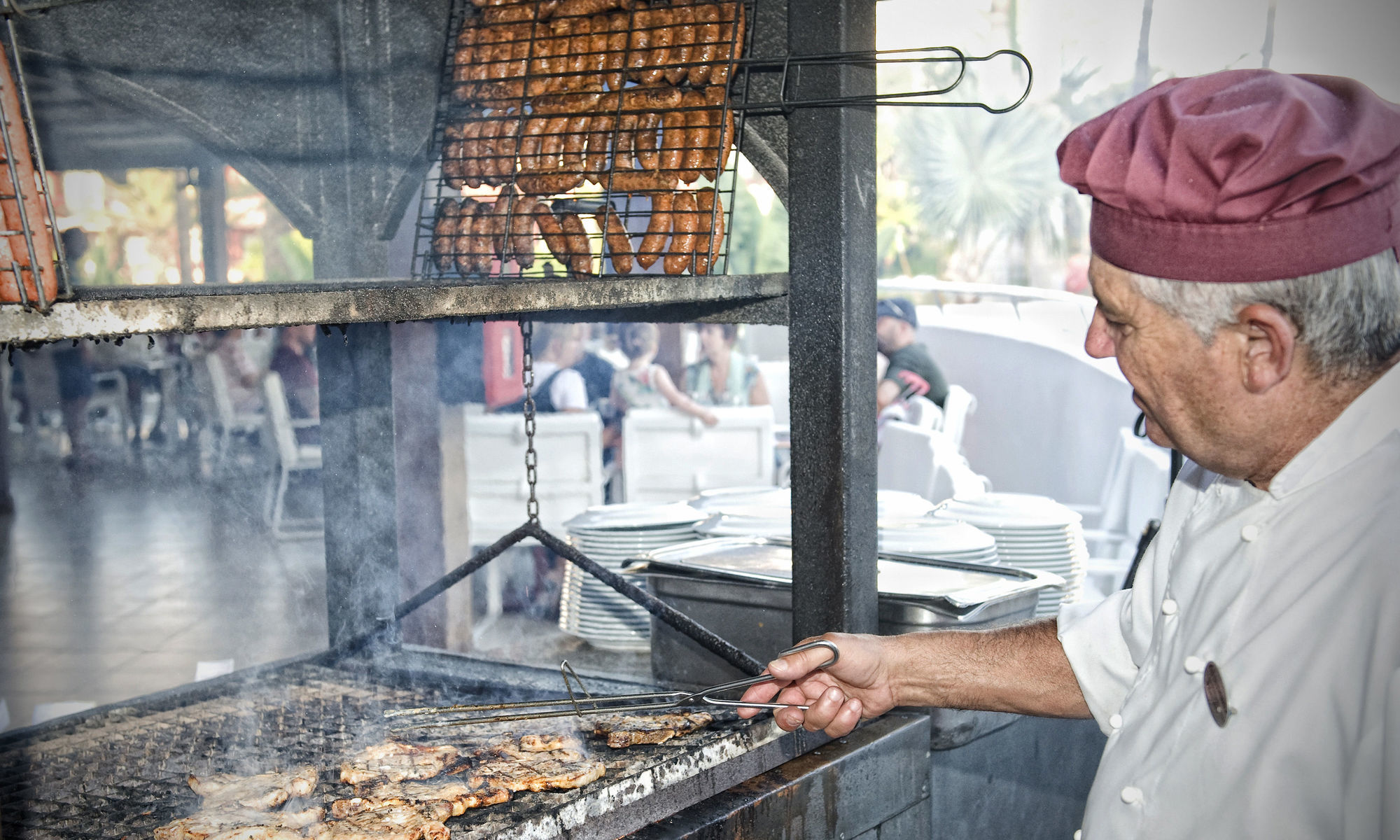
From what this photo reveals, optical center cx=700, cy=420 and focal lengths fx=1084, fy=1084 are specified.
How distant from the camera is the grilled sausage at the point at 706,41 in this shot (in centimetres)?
259

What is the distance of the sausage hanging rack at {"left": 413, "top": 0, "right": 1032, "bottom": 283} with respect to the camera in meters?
2.57

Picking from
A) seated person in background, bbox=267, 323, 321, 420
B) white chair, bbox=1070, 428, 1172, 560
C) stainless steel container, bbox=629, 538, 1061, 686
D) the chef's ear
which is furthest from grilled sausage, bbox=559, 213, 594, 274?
seated person in background, bbox=267, 323, 321, 420

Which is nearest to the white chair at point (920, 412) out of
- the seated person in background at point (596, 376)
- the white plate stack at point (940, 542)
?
the seated person in background at point (596, 376)

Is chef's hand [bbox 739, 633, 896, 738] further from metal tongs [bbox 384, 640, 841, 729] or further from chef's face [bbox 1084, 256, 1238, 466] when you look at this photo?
chef's face [bbox 1084, 256, 1238, 466]

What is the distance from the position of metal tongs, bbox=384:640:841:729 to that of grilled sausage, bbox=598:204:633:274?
1029 mm

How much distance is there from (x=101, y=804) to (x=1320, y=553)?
2.20 m

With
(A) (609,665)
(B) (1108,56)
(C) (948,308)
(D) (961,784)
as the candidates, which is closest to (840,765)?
(D) (961,784)

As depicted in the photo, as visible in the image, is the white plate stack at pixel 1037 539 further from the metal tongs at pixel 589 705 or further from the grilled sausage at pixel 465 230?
the grilled sausage at pixel 465 230

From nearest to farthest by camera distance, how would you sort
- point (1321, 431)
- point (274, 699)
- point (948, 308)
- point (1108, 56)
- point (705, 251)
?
point (1321, 431)
point (705, 251)
point (274, 699)
point (948, 308)
point (1108, 56)

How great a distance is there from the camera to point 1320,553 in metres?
1.47

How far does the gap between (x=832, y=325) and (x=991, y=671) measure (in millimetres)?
810

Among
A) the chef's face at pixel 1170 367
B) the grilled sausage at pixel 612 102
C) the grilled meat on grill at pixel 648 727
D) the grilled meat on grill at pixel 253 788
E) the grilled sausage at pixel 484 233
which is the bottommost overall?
the grilled meat on grill at pixel 253 788

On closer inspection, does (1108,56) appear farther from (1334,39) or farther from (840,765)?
(840,765)

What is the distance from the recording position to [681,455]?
7500 mm
